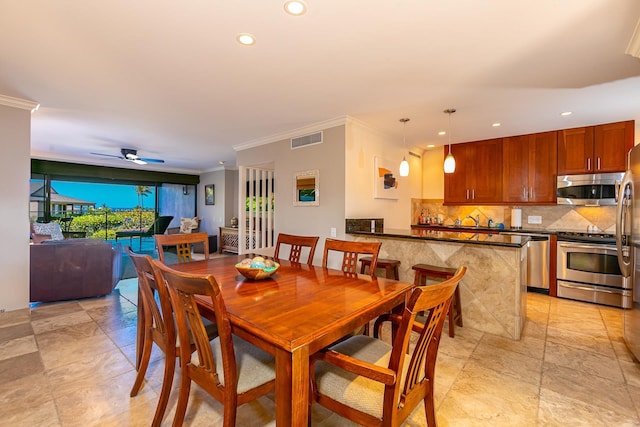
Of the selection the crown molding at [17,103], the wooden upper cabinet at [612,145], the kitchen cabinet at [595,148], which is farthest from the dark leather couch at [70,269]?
the wooden upper cabinet at [612,145]

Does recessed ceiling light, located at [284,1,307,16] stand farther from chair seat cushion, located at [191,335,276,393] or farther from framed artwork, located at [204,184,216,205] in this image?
framed artwork, located at [204,184,216,205]

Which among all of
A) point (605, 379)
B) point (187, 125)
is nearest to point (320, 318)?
point (605, 379)

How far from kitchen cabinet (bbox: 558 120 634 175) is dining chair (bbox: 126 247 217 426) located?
519cm

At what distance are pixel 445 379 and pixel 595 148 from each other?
410 centimetres

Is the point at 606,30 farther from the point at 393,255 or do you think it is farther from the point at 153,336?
the point at 153,336

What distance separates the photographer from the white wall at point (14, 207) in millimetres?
3217

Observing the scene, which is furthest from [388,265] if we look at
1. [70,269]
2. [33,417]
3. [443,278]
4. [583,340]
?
[70,269]

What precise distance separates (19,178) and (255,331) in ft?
13.2

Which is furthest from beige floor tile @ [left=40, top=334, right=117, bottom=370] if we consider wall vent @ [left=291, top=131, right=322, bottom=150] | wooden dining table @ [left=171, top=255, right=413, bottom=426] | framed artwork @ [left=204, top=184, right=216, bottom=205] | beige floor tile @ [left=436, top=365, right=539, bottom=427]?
framed artwork @ [left=204, top=184, right=216, bottom=205]

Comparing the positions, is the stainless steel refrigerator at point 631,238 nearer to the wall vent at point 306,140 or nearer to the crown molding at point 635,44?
the crown molding at point 635,44

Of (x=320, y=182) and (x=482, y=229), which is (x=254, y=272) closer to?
(x=320, y=182)

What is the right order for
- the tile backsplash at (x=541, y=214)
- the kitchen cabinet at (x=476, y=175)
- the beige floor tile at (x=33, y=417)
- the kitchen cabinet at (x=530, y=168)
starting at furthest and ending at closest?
A: the kitchen cabinet at (x=476, y=175)
the kitchen cabinet at (x=530, y=168)
the tile backsplash at (x=541, y=214)
the beige floor tile at (x=33, y=417)

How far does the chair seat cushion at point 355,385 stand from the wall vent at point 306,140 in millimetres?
3062

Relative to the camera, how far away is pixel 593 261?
3711 mm
